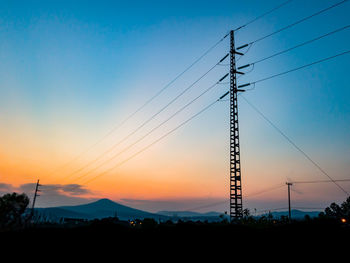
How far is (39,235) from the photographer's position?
1556 cm

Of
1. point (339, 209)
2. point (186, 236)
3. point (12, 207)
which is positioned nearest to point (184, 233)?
point (186, 236)

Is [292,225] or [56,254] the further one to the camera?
[292,225]

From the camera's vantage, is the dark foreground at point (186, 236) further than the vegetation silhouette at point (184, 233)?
No

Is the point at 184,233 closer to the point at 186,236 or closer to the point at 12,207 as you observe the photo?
the point at 186,236

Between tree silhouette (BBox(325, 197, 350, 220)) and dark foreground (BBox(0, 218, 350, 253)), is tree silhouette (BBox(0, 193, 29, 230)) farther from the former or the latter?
tree silhouette (BBox(325, 197, 350, 220))

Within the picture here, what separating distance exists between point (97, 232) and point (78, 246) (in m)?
1.76

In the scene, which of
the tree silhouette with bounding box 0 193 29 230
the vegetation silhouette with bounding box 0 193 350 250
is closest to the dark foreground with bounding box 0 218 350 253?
the vegetation silhouette with bounding box 0 193 350 250

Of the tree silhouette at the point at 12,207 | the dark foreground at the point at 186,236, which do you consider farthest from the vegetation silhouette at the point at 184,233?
the tree silhouette at the point at 12,207

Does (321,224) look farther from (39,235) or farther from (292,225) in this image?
(39,235)

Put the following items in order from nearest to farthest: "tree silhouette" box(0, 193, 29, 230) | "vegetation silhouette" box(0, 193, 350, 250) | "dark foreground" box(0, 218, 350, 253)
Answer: "dark foreground" box(0, 218, 350, 253), "vegetation silhouette" box(0, 193, 350, 250), "tree silhouette" box(0, 193, 29, 230)

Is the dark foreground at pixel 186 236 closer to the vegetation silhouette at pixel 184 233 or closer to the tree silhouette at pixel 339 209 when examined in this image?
the vegetation silhouette at pixel 184 233

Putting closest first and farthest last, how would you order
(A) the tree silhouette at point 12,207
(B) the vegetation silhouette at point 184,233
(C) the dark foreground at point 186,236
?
(C) the dark foreground at point 186,236 → (B) the vegetation silhouette at point 184,233 → (A) the tree silhouette at point 12,207

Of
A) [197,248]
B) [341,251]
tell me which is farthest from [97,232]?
[341,251]

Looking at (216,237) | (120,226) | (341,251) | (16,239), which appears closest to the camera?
(341,251)
